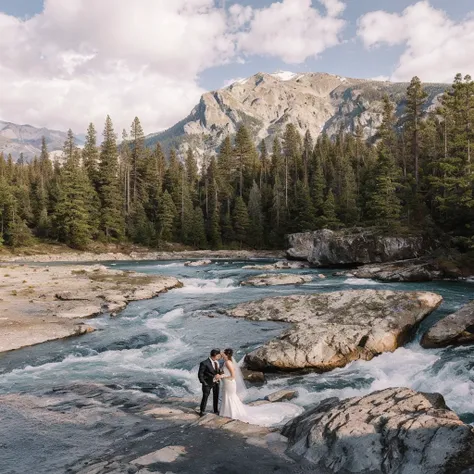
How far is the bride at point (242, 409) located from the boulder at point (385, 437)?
164 centimetres

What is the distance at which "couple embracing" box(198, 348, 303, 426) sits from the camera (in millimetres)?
11820

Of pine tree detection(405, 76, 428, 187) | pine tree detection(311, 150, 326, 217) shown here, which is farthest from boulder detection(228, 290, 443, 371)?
pine tree detection(311, 150, 326, 217)

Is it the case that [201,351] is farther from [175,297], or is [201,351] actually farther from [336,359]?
[175,297]

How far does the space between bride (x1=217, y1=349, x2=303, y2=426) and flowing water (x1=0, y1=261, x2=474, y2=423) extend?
1.33 m

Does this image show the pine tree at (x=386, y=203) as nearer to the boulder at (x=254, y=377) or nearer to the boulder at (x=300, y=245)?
the boulder at (x=300, y=245)

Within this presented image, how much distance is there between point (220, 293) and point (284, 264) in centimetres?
2175

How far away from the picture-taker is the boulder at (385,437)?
25.7ft

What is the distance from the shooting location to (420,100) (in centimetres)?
5797

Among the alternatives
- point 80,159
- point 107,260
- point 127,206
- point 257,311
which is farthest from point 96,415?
point 80,159

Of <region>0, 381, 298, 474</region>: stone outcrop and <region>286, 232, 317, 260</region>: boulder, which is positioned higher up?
<region>286, 232, 317, 260</region>: boulder

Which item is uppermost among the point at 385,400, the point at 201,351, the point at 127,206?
the point at 127,206

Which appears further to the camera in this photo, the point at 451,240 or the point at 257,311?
the point at 451,240

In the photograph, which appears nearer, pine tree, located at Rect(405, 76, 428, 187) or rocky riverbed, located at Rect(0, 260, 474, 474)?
rocky riverbed, located at Rect(0, 260, 474, 474)

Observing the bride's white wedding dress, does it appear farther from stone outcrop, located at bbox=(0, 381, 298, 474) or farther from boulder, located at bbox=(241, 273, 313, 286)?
boulder, located at bbox=(241, 273, 313, 286)
